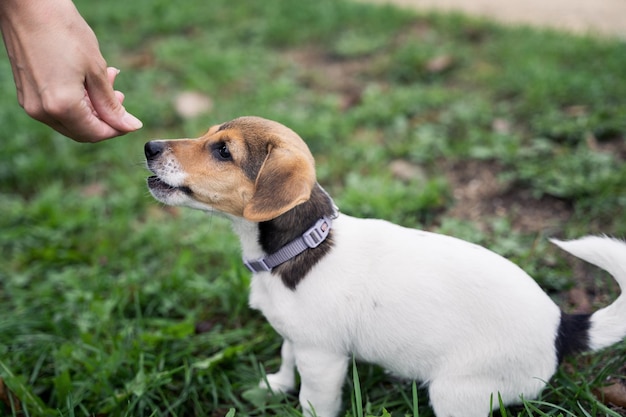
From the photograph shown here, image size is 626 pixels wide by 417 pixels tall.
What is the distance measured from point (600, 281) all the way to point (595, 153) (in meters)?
1.39

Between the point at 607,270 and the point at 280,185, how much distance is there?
1.50 meters

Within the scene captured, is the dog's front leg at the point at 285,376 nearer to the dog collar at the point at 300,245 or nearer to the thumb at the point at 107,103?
the dog collar at the point at 300,245

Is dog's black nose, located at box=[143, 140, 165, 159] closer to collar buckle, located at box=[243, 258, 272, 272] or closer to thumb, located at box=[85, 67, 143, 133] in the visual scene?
thumb, located at box=[85, 67, 143, 133]

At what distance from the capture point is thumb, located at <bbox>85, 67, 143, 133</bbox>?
241 cm

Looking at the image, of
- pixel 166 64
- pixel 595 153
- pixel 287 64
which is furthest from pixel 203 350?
pixel 166 64

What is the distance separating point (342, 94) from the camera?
6145mm

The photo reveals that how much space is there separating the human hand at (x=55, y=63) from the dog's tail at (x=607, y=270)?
84.2 inches

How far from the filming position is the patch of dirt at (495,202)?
4.12 m

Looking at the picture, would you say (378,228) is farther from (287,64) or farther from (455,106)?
(287,64)

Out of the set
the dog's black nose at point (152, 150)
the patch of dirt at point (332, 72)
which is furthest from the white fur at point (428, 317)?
the patch of dirt at point (332, 72)

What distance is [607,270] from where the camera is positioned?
2471 mm

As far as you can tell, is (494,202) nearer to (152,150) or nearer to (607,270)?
(607,270)

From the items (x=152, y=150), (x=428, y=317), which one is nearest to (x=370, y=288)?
(x=428, y=317)

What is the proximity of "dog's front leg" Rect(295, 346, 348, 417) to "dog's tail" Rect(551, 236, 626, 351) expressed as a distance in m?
1.15
